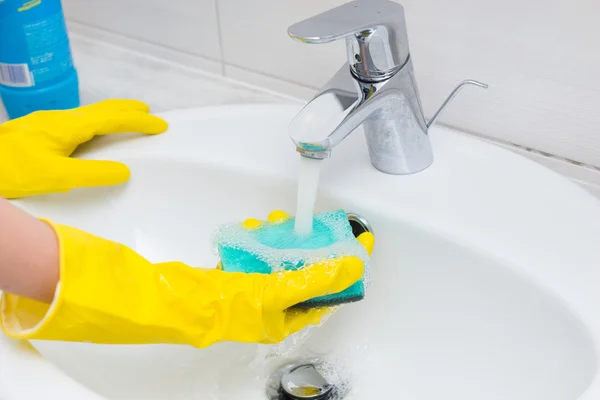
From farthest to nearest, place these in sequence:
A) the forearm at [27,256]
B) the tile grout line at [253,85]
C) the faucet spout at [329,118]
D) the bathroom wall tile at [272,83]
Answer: the bathroom wall tile at [272,83] < the tile grout line at [253,85] < the faucet spout at [329,118] < the forearm at [27,256]

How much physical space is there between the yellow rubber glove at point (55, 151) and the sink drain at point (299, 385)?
0.77 ft

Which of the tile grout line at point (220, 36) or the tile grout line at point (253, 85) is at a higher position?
the tile grout line at point (220, 36)

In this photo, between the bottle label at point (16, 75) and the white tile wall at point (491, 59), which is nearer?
the white tile wall at point (491, 59)

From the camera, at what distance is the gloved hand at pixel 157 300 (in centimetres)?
40

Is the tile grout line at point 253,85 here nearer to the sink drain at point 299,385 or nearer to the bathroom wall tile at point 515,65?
the bathroom wall tile at point 515,65

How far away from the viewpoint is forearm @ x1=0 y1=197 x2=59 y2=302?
1.25ft

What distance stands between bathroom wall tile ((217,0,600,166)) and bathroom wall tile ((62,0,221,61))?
0.13 m

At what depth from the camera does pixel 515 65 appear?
1.91ft

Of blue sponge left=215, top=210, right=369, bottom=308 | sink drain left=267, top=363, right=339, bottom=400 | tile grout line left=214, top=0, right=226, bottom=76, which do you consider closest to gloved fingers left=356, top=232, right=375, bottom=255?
blue sponge left=215, top=210, right=369, bottom=308

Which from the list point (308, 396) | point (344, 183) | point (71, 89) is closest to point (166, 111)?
point (71, 89)

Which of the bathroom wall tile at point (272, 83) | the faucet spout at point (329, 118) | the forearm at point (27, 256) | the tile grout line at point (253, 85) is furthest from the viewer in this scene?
the bathroom wall tile at point (272, 83)

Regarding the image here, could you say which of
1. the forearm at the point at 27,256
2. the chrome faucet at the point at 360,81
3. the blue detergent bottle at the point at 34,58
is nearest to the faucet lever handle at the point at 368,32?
the chrome faucet at the point at 360,81

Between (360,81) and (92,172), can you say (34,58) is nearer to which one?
(92,172)

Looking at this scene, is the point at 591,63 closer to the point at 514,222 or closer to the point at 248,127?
the point at 514,222
